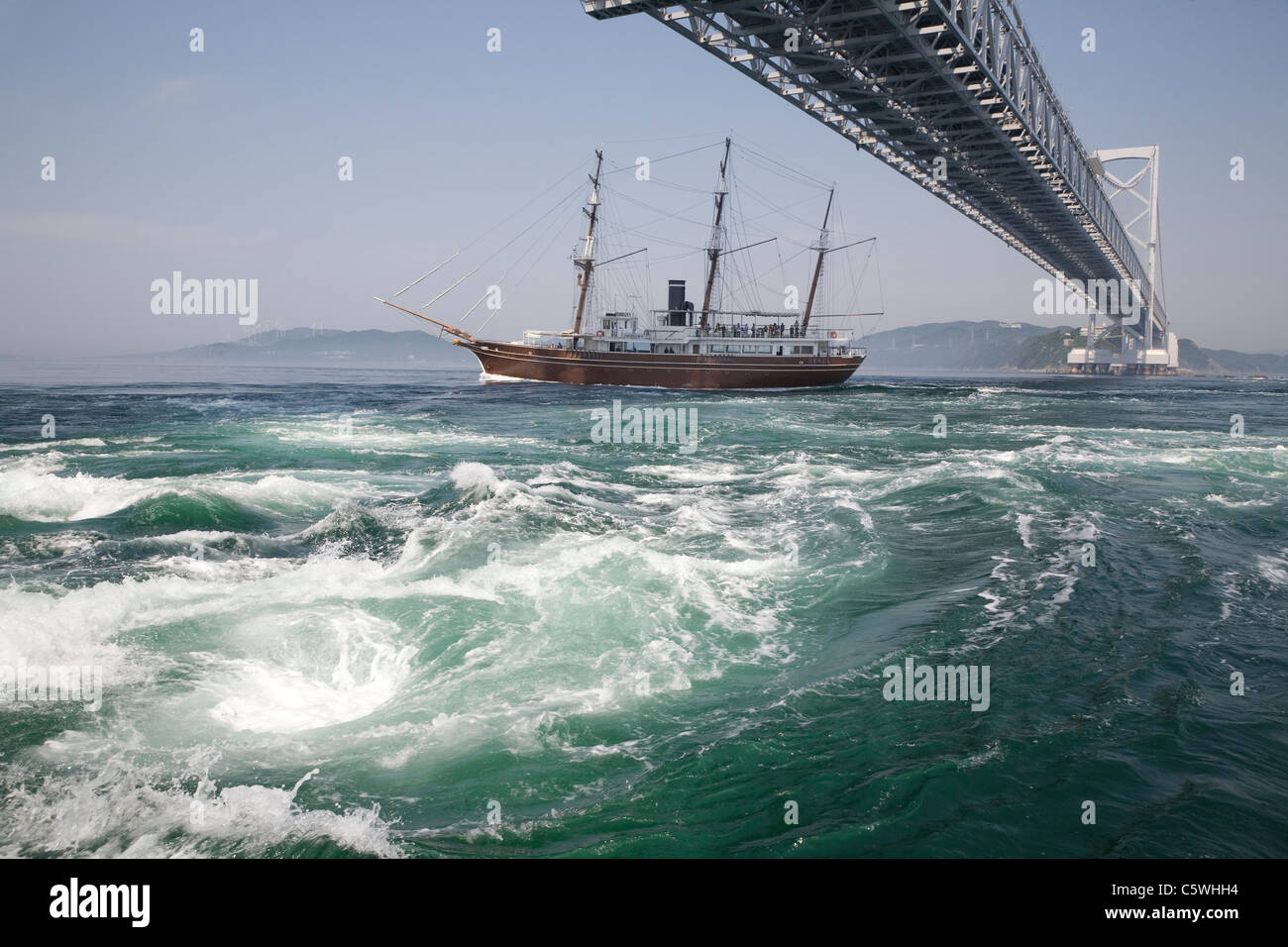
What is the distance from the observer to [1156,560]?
437 inches

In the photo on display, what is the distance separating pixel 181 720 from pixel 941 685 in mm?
6681

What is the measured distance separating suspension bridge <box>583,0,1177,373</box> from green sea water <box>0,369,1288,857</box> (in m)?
18.4

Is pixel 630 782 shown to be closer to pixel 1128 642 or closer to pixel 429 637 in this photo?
pixel 429 637

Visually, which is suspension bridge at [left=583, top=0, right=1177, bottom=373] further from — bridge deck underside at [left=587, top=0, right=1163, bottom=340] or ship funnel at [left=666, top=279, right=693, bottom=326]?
ship funnel at [left=666, top=279, right=693, bottom=326]

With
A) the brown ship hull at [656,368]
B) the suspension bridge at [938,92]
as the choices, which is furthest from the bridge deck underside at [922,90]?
the brown ship hull at [656,368]

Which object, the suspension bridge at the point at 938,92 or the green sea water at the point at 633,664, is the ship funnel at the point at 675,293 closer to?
the suspension bridge at the point at 938,92

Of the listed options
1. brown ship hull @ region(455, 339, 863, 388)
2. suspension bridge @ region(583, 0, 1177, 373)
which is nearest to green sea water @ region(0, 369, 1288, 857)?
suspension bridge @ region(583, 0, 1177, 373)

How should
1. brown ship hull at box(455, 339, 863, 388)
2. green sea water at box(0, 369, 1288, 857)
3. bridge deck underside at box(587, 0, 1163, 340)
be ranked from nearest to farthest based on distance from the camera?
green sea water at box(0, 369, 1288, 857)
bridge deck underside at box(587, 0, 1163, 340)
brown ship hull at box(455, 339, 863, 388)

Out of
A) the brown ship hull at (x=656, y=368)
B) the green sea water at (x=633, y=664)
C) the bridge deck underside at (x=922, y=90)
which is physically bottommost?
the green sea water at (x=633, y=664)

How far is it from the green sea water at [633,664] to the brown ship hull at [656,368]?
141 feet

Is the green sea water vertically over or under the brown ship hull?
under

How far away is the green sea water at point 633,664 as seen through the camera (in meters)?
4.86

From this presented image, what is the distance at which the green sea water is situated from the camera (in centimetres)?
486
